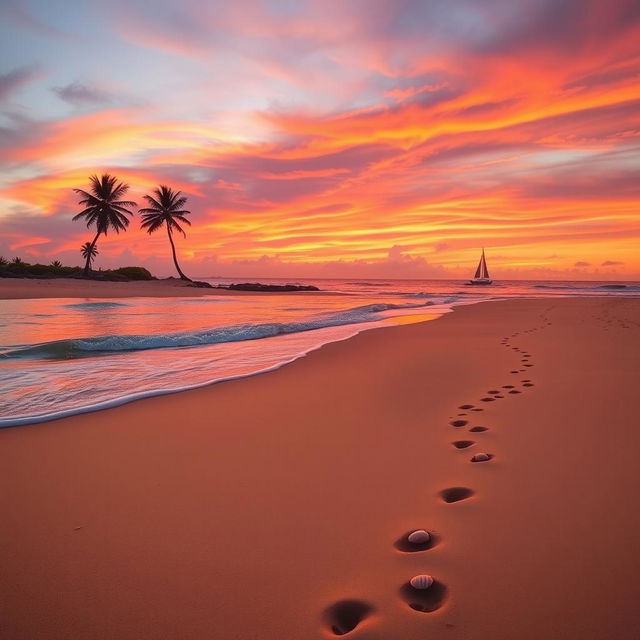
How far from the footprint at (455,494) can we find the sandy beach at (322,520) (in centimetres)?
2

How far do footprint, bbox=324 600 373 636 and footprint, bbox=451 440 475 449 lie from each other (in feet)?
5.62

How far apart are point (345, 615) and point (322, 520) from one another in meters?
0.59

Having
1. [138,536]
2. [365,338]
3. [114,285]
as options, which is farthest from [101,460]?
[114,285]

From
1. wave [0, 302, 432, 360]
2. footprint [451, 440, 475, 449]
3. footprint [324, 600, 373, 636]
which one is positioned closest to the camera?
footprint [324, 600, 373, 636]

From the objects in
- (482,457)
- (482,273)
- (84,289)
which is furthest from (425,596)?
(482,273)

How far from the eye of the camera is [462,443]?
3174mm

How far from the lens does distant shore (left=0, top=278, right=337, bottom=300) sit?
25.8m

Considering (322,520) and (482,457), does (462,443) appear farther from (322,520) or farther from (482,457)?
(322,520)

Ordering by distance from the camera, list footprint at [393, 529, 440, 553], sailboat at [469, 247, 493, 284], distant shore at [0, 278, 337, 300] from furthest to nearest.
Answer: sailboat at [469, 247, 493, 284], distant shore at [0, 278, 337, 300], footprint at [393, 529, 440, 553]

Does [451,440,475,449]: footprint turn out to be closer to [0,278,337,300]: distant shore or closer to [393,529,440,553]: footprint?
[393,529,440,553]: footprint

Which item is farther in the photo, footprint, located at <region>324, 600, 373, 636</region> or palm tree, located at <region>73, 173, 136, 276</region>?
palm tree, located at <region>73, 173, 136, 276</region>

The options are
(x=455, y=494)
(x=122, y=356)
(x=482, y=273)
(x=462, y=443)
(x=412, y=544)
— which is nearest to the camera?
(x=412, y=544)

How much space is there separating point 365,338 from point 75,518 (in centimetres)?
732

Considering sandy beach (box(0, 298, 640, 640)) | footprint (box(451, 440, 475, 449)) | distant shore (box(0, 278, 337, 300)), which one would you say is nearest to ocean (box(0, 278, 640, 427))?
sandy beach (box(0, 298, 640, 640))
